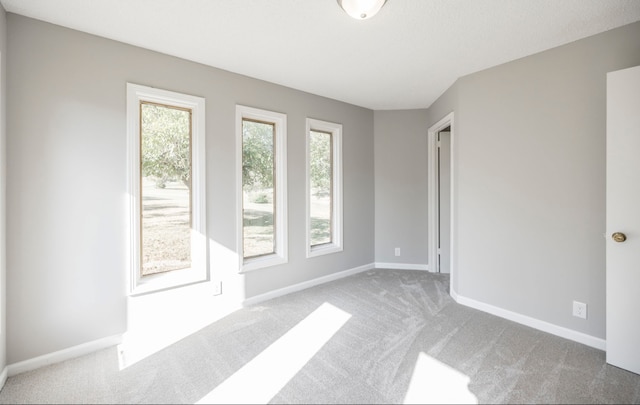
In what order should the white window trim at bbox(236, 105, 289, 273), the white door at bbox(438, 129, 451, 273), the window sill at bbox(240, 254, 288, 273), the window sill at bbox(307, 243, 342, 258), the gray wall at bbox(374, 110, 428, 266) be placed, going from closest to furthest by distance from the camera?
1. the window sill at bbox(240, 254, 288, 273)
2. the white window trim at bbox(236, 105, 289, 273)
3. the window sill at bbox(307, 243, 342, 258)
4. the white door at bbox(438, 129, 451, 273)
5. the gray wall at bbox(374, 110, 428, 266)

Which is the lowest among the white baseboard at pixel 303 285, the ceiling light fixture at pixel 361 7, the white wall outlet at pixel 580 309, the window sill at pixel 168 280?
the white baseboard at pixel 303 285

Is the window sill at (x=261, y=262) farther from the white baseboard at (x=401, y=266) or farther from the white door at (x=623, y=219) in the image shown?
the white door at (x=623, y=219)

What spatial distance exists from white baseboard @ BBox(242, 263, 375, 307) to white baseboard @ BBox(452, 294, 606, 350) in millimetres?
1440

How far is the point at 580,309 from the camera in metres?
2.42

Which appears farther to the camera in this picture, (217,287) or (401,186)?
(401,186)

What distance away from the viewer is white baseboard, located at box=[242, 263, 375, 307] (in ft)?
10.8

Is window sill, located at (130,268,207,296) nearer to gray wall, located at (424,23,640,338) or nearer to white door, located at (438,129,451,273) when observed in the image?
gray wall, located at (424,23,640,338)

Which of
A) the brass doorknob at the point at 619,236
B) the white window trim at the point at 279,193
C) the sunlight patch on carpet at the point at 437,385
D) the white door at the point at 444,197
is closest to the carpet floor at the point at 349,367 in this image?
the sunlight patch on carpet at the point at 437,385

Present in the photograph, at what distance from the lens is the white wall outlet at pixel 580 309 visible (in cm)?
240

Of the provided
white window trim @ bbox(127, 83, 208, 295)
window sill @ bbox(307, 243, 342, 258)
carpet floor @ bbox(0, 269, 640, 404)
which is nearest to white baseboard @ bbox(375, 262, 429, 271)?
window sill @ bbox(307, 243, 342, 258)

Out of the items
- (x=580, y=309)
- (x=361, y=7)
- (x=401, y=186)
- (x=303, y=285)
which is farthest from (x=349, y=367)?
(x=401, y=186)

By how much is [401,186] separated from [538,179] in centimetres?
201

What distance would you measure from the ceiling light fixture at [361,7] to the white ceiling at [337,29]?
0.34 feet

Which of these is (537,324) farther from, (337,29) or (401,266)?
(337,29)
